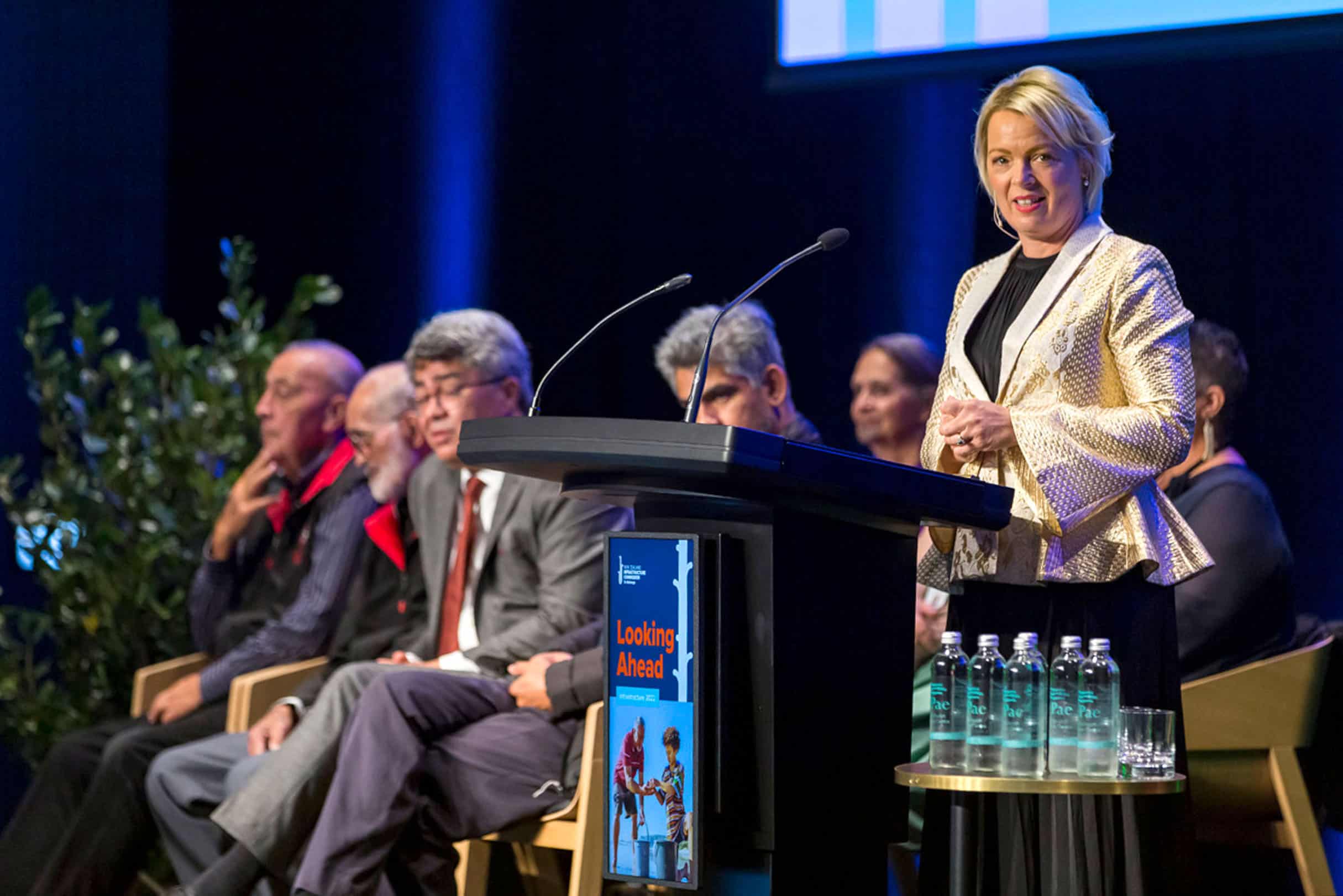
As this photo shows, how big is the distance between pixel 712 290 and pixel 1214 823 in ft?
6.40

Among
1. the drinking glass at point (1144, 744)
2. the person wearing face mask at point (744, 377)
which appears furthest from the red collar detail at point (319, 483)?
the drinking glass at point (1144, 744)

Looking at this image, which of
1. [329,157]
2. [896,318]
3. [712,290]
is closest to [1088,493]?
[896,318]

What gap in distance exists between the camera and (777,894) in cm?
203

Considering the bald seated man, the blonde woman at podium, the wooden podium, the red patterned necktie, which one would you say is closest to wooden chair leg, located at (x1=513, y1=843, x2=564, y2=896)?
the red patterned necktie

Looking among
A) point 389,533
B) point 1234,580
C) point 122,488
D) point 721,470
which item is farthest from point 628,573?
point 122,488

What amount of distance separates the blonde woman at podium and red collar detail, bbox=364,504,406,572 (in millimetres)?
1821

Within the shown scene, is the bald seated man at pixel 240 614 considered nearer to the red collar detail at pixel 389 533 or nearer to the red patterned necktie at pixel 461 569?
the red collar detail at pixel 389 533

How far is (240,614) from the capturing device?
432 cm

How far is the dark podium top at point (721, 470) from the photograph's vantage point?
1906mm

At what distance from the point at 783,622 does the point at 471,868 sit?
4.99 feet

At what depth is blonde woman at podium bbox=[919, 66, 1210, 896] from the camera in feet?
7.38

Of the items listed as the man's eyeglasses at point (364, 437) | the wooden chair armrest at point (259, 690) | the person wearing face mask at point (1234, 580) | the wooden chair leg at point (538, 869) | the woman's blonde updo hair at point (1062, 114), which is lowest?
the wooden chair leg at point (538, 869)

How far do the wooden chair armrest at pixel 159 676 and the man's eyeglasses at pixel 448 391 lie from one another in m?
1.06

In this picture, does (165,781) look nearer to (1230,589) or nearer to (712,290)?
(712,290)
